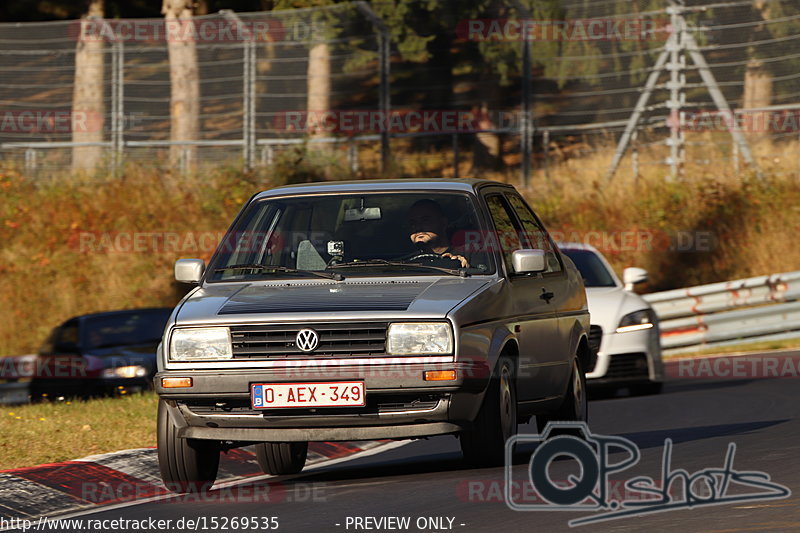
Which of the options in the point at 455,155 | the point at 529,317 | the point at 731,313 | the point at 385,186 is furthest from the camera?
the point at 455,155

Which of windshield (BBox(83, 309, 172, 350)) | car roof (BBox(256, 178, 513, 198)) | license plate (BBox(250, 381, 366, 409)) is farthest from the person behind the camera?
windshield (BBox(83, 309, 172, 350))

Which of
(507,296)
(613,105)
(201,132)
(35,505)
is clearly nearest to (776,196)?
(613,105)

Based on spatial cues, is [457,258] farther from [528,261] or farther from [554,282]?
[554,282]

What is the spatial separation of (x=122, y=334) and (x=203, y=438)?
40.4 ft

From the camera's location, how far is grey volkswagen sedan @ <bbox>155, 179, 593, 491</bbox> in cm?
862

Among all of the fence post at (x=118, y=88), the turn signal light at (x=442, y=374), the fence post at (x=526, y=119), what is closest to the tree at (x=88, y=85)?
the fence post at (x=118, y=88)

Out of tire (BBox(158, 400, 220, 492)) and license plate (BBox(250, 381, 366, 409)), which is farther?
tire (BBox(158, 400, 220, 492))

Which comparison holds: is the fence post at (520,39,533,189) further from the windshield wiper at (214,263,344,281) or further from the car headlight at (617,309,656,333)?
the windshield wiper at (214,263,344,281)

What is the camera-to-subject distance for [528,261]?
31.6 feet

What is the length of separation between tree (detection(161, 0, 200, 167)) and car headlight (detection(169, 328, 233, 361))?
20.9 metres

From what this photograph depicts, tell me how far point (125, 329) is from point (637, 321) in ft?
25.7

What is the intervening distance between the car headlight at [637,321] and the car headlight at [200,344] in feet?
25.3

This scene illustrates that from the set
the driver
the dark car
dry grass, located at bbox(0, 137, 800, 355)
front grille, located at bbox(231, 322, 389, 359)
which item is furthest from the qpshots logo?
dry grass, located at bbox(0, 137, 800, 355)

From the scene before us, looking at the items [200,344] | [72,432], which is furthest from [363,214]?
[72,432]
